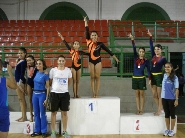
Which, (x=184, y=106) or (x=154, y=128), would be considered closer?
(x=154, y=128)

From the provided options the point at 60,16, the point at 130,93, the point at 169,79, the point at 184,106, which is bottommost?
the point at 184,106

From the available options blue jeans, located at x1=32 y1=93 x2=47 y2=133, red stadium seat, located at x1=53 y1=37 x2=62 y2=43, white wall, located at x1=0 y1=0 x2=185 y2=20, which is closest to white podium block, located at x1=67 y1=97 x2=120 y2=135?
blue jeans, located at x1=32 y1=93 x2=47 y2=133

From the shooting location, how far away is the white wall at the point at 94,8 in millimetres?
13375

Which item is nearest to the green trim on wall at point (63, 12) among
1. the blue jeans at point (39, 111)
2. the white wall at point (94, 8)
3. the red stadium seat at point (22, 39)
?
the white wall at point (94, 8)

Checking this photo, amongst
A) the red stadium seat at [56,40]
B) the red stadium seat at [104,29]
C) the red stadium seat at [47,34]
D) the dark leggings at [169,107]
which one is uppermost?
the red stadium seat at [104,29]

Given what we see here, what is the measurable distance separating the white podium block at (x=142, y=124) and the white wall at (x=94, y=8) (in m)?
8.79

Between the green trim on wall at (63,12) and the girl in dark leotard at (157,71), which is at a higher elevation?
the green trim on wall at (63,12)

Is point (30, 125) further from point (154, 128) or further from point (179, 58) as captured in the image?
point (179, 58)

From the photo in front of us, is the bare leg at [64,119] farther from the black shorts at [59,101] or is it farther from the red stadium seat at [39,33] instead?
the red stadium seat at [39,33]

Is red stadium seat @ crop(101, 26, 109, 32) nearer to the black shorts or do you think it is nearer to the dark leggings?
the dark leggings

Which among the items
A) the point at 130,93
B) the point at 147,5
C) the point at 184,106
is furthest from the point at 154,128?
the point at 147,5

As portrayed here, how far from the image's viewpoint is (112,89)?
688cm

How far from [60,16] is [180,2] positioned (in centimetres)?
611

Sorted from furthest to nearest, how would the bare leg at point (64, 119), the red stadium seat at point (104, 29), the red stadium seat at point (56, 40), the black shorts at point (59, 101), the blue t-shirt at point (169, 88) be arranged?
the red stadium seat at point (104, 29) → the red stadium seat at point (56, 40) → the blue t-shirt at point (169, 88) → the bare leg at point (64, 119) → the black shorts at point (59, 101)
